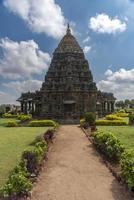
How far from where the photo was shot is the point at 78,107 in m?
45.9

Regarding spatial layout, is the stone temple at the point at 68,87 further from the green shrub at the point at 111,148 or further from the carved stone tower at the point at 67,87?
the green shrub at the point at 111,148

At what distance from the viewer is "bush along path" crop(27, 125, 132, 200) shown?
11.3 m

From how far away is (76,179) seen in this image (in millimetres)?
13312

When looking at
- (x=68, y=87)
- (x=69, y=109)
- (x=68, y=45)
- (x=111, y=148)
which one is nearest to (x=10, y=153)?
(x=111, y=148)

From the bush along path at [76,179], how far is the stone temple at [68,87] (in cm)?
2595

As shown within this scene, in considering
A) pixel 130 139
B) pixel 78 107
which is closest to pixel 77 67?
pixel 78 107

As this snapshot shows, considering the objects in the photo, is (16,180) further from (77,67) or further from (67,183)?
(77,67)

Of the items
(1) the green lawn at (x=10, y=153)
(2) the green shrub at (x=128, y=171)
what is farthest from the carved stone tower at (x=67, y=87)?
(2) the green shrub at (x=128, y=171)

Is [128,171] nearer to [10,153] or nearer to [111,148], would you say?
[111,148]

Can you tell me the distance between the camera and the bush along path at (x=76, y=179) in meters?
11.3

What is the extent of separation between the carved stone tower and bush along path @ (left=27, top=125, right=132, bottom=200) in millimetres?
25934

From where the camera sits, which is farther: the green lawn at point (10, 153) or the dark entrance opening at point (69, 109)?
the dark entrance opening at point (69, 109)

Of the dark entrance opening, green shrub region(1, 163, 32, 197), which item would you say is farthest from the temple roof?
green shrub region(1, 163, 32, 197)

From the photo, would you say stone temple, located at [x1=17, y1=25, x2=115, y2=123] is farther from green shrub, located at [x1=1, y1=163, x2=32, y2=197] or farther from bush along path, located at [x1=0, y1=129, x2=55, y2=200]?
green shrub, located at [x1=1, y1=163, x2=32, y2=197]
